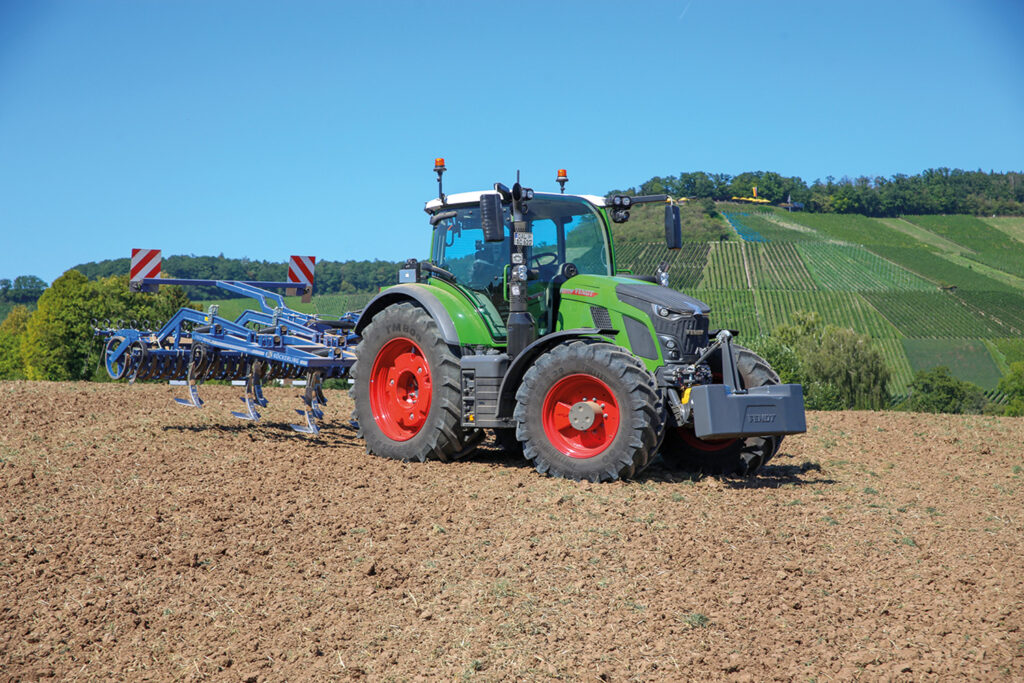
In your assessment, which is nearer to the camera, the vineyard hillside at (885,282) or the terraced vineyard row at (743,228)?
the vineyard hillside at (885,282)

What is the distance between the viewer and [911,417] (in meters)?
10.3

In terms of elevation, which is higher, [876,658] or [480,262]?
[480,262]

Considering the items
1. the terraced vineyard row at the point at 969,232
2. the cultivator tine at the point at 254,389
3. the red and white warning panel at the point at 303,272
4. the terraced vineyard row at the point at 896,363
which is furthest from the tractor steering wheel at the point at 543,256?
the terraced vineyard row at the point at 969,232

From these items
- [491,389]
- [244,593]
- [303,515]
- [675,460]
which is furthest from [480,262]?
[244,593]

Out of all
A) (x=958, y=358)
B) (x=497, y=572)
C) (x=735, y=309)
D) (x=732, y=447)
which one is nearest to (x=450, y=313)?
(x=732, y=447)

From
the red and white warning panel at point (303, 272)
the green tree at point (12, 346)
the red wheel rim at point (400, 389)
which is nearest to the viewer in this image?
the red wheel rim at point (400, 389)

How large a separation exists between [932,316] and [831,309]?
17.7 ft

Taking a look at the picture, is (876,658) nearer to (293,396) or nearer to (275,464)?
(275,464)

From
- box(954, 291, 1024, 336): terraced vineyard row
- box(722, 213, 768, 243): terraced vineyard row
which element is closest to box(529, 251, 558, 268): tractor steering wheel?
box(954, 291, 1024, 336): terraced vineyard row

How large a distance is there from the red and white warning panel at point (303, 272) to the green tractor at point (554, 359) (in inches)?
111

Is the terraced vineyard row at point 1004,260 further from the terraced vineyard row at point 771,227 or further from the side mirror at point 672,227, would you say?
the side mirror at point 672,227

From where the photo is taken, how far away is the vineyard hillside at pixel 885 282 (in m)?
45.7

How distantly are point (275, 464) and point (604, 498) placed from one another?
124 inches

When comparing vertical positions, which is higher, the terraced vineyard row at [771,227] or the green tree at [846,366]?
the terraced vineyard row at [771,227]
